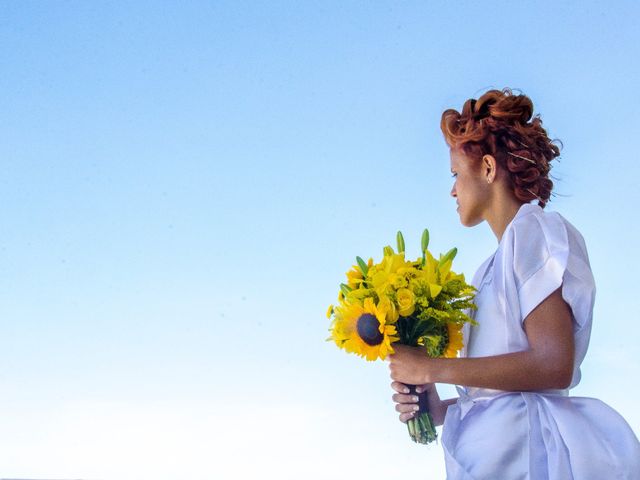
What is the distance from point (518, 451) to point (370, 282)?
1.03 m

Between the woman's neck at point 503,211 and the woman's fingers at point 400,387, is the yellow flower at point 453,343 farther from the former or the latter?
the woman's neck at point 503,211

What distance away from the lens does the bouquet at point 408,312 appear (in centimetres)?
389

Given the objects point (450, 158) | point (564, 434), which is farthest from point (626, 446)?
point (450, 158)

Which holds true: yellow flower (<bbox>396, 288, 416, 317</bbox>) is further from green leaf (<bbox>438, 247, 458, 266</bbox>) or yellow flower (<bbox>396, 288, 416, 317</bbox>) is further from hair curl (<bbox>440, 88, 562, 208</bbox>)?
hair curl (<bbox>440, 88, 562, 208</bbox>)

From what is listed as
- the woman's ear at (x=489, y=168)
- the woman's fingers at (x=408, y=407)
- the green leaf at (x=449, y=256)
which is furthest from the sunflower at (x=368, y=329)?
the woman's ear at (x=489, y=168)

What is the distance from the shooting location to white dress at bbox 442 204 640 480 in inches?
137

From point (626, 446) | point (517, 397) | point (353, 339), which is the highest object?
point (353, 339)

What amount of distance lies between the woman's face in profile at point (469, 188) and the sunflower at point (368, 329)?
639 mm

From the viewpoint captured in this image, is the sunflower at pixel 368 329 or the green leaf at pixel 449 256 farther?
the green leaf at pixel 449 256

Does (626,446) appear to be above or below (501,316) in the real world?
below

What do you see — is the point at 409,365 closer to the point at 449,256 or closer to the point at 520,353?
the point at 520,353

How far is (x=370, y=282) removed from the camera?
409 cm

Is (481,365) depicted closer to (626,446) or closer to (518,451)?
(518,451)

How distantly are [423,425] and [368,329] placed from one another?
0.57 meters
